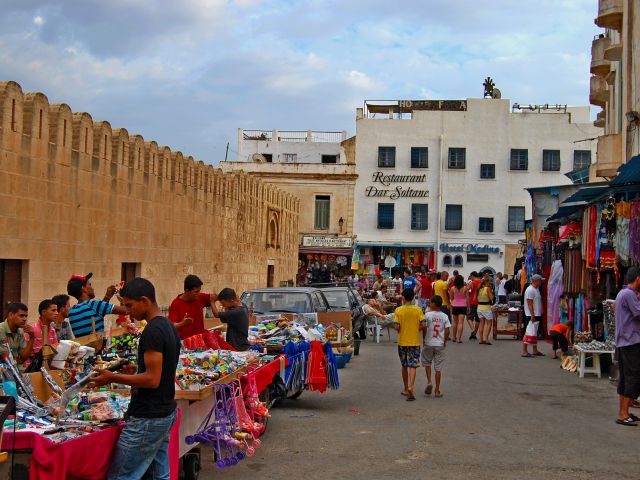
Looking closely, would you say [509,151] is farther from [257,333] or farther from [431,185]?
[257,333]

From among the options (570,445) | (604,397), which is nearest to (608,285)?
(604,397)

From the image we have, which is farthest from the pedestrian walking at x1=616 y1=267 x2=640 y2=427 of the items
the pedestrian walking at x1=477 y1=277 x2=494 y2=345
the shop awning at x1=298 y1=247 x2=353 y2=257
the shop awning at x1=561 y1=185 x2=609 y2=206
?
the shop awning at x1=298 y1=247 x2=353 y2=257

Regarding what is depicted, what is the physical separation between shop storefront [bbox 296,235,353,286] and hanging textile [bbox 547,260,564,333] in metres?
25.6

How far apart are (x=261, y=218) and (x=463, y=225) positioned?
728 inches

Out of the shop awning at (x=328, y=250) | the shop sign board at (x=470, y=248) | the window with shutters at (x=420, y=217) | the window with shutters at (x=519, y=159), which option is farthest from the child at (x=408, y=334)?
the window with shutters at (x=519, y=159)

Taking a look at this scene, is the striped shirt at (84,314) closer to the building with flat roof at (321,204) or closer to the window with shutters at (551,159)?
the building with flat roof at (321,204)

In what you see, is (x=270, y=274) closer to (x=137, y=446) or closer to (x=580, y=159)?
(x=580, y=159)

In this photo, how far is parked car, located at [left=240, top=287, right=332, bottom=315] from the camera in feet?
51.2

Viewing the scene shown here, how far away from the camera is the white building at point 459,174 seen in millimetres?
47781

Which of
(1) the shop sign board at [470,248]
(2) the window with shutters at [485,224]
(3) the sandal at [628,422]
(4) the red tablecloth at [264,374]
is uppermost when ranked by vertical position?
(2) the window with shutters at [485,224]

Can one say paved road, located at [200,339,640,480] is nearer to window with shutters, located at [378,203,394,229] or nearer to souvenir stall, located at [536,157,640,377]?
souvenir stall, located at [536,157,640,377]

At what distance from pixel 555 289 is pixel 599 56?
30.7 feet

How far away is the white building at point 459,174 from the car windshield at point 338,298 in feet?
86.9

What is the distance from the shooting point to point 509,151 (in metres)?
47.8
